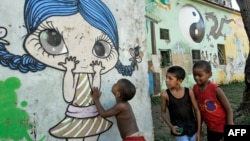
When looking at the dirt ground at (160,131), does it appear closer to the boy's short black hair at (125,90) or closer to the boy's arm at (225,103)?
the boy's arm at (225,103)

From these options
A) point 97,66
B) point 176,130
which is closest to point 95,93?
point 97,66

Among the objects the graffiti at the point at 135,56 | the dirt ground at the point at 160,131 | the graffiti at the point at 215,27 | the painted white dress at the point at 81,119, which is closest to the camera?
the painted white dress at the point at 81,119

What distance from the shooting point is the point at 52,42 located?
2.60m

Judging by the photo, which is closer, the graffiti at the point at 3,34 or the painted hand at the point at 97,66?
the graffiti at the point at 3,34

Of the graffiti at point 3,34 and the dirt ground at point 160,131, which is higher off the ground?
the graffiti at point 3,34

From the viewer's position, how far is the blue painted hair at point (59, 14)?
236 cm

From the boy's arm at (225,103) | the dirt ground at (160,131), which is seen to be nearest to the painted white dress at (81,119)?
the boy's arm at (225,103)

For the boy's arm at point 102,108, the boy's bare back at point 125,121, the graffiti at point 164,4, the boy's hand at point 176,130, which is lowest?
the boy's hand at point 176,130

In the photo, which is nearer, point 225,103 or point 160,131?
point 225,103

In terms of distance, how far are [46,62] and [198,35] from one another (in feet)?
34.1

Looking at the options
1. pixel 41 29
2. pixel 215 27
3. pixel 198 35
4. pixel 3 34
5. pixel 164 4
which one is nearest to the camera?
pixel 3 34

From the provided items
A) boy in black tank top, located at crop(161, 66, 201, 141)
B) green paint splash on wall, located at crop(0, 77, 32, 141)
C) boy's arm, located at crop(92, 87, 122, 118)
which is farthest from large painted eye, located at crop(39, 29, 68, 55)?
boy in black tank top, located at crop(161, 66, 201, 141)

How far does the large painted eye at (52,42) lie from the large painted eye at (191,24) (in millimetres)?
9259

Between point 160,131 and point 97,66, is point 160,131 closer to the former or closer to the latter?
point 160,131
